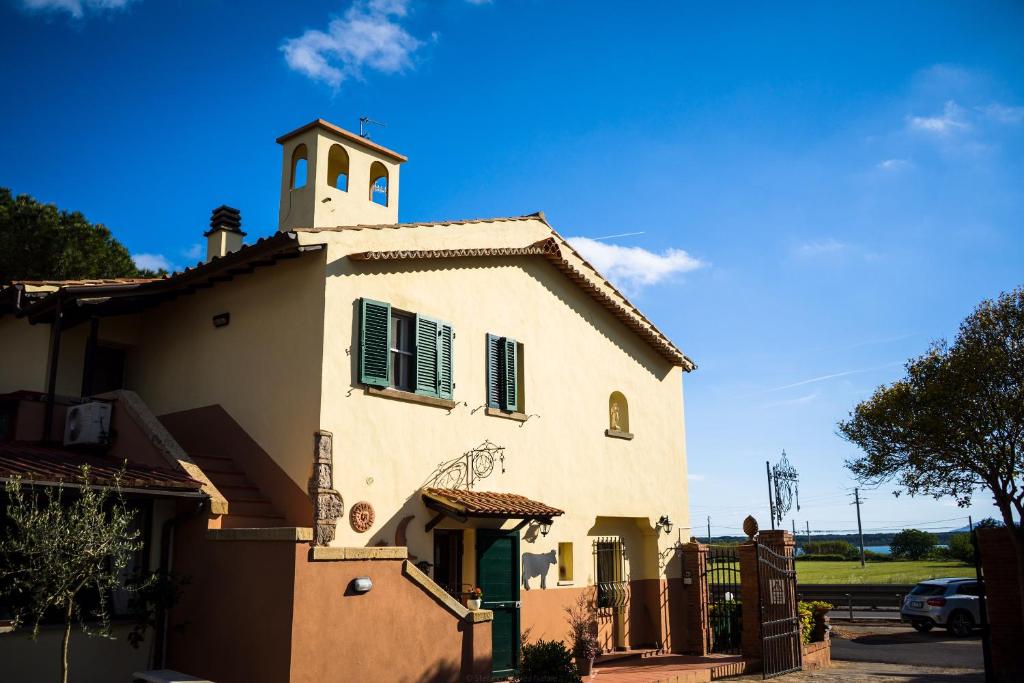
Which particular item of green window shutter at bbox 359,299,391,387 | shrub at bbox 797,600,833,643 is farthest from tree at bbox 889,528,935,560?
green window shutter at bbox 359,299,391,387

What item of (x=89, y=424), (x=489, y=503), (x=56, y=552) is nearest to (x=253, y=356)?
(x=89, y=424)

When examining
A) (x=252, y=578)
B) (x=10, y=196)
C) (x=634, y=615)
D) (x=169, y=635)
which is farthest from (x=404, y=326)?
(x=10, y=196)

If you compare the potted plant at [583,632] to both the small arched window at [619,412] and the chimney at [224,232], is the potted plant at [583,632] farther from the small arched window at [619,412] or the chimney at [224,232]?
the chimney at [224,232]

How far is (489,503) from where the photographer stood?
12.5 m

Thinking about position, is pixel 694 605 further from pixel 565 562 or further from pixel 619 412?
pixel 619 412

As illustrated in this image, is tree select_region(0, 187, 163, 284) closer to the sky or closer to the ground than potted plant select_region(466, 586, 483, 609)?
closer to the sky

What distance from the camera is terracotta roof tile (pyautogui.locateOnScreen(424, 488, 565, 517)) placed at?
12023mm

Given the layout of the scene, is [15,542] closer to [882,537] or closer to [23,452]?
[23,452]

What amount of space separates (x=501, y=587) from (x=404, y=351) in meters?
4.17

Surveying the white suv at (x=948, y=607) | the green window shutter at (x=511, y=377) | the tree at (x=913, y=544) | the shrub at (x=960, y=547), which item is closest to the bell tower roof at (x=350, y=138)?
the green window shutter at (x=511, y=377)

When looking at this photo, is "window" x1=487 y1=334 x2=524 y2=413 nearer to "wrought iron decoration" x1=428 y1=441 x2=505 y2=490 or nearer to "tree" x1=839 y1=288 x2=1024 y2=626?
"wrought iron decoration" x1=428 y1=441 x2=505 y2=490

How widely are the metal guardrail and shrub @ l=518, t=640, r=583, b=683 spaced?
2090 centimetres

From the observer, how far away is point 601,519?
53.5 feet

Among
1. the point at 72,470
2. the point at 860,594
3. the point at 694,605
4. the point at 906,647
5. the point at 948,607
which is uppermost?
the point at 72,470
